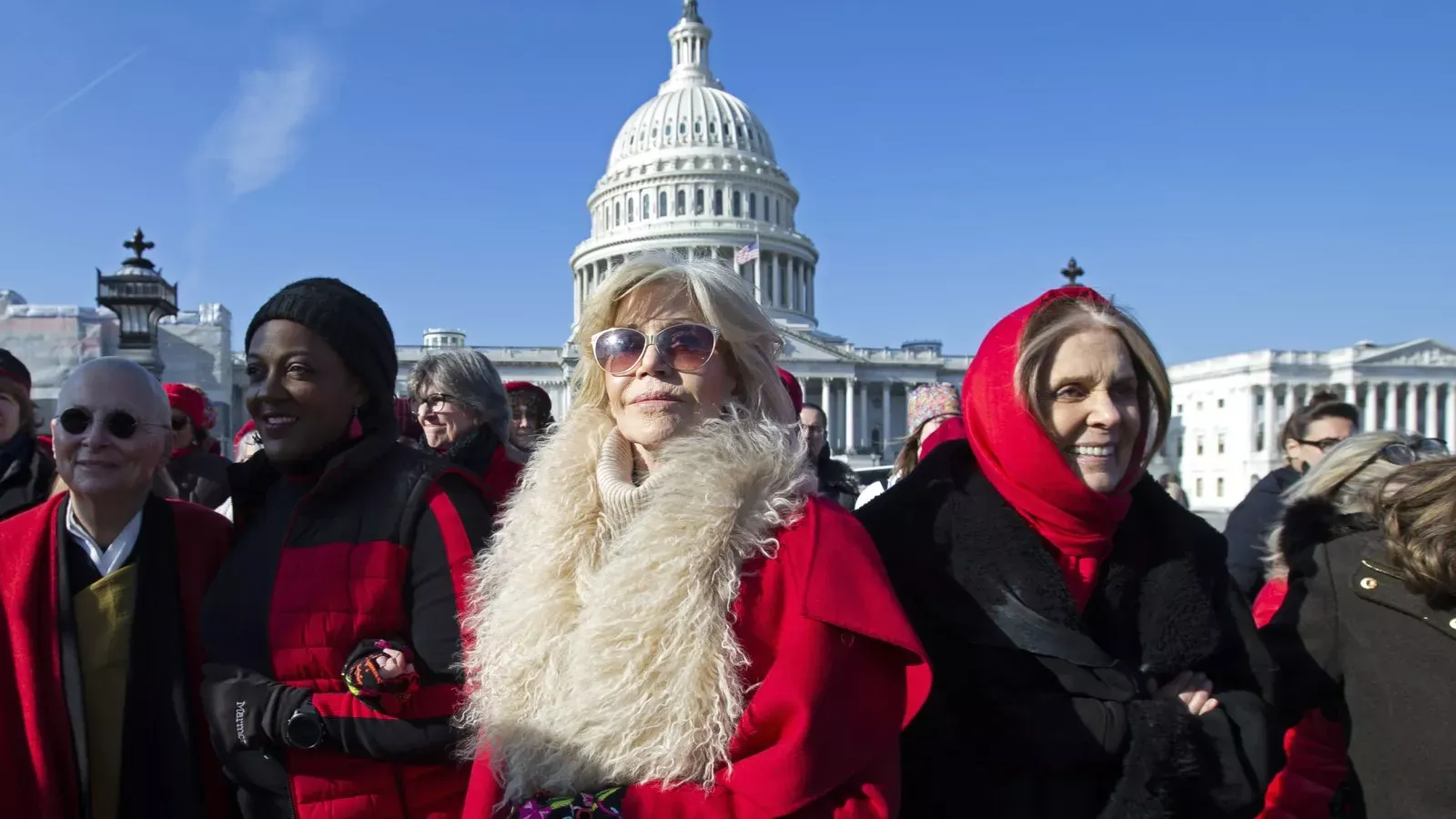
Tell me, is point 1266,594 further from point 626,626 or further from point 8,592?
point 8,592

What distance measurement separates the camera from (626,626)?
196 centimetres

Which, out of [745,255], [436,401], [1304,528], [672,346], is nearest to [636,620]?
[672,346]

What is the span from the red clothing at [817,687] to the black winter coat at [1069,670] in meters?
0.42

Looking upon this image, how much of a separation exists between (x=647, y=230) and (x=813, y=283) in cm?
1381

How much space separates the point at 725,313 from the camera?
2.16 meters

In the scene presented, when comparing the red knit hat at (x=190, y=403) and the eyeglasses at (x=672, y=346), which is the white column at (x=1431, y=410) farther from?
the eyeglasses at (x=672, y=346)

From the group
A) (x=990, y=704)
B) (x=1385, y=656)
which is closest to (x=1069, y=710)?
(x=990, y=704)

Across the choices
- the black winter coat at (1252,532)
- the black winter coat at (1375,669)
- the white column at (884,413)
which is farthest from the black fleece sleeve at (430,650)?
the white column at (884,413)

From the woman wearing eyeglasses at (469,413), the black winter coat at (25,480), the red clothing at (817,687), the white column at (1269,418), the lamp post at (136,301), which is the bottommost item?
the white column at (1269,418)

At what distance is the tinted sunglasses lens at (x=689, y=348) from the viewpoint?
2125mm

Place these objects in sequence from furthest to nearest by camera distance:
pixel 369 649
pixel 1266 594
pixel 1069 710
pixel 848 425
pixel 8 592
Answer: pixel 848 425 < pixel 1266 594 < pixel 8 592 < pixel 369 649 < pixel 1069 710

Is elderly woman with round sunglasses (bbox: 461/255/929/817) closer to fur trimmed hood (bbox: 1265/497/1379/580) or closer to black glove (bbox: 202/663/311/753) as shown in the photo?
black glove (bbox: 202/663/311/753)

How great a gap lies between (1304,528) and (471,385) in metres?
3.49

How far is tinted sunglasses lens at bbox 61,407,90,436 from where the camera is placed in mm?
2865
